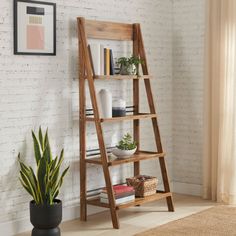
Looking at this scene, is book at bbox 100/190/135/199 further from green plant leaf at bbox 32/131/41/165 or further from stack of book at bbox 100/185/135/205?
green plant leaf at bbox 32/131/41/165

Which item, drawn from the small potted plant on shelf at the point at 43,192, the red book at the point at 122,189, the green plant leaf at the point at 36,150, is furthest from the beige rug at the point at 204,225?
the green plant leaf at the point at 36,150

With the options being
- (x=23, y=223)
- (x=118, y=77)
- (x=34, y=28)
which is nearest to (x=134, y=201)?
(x=23, y=223)

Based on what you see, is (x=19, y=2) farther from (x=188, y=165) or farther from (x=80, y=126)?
(x=188, y=165)

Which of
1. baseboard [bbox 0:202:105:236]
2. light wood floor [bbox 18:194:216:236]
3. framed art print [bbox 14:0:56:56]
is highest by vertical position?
framed art print [bbox 14:0:56:56]

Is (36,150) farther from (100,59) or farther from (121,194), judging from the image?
(100,59)

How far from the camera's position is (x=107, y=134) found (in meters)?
5.24

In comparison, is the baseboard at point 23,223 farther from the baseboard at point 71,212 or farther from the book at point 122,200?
the book at point 122,200

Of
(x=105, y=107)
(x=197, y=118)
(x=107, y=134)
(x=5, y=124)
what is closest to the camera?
(x=5, y=124)

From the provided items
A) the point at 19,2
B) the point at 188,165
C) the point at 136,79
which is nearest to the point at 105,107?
the point at 136,79

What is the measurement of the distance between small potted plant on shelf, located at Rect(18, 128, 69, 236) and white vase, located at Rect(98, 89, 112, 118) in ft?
2.17

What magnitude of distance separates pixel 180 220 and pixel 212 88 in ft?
4.53

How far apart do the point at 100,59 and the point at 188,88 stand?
138 cm

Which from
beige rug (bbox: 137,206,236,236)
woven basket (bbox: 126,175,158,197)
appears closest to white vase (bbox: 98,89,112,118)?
woven basket (bbox: 126,175,158,197)

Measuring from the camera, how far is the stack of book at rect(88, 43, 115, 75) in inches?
189
